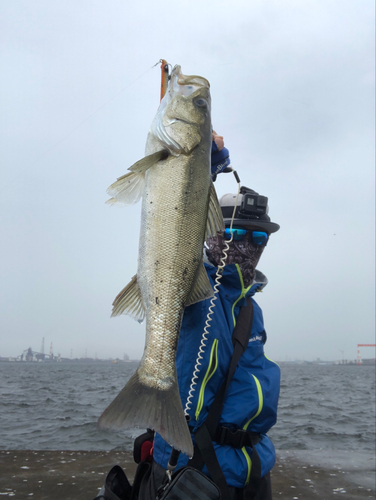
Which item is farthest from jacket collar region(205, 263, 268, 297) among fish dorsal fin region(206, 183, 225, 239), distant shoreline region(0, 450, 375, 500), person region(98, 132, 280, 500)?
distant shoreline region(0, 450, 375, 500)

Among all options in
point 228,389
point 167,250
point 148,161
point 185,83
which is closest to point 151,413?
point 228,389

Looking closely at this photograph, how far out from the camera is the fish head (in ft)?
6.44

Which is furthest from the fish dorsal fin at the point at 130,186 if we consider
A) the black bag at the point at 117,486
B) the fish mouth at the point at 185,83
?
the black bag at the point at 117,486

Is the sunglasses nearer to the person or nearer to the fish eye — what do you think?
the person

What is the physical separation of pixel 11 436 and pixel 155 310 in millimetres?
11069

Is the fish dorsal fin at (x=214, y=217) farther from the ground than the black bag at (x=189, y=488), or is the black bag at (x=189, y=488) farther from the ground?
the fish dorsal fin at (x=214, y=217)

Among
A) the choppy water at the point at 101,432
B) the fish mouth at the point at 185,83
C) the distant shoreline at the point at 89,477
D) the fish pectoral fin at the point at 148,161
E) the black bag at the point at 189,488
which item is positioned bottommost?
the choppy water at the point at 101,432

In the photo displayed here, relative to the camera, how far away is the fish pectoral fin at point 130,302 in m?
1.94

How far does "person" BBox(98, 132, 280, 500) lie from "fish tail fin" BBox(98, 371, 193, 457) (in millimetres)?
257

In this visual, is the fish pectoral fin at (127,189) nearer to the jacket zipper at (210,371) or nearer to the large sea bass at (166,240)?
the large sea bass at (166,240)

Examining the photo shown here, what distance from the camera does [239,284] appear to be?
231 centimetres

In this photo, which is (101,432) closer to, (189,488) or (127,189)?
(189,488)

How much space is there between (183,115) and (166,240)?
74 centimetres

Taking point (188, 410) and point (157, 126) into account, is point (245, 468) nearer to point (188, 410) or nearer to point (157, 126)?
point (188, 410)
